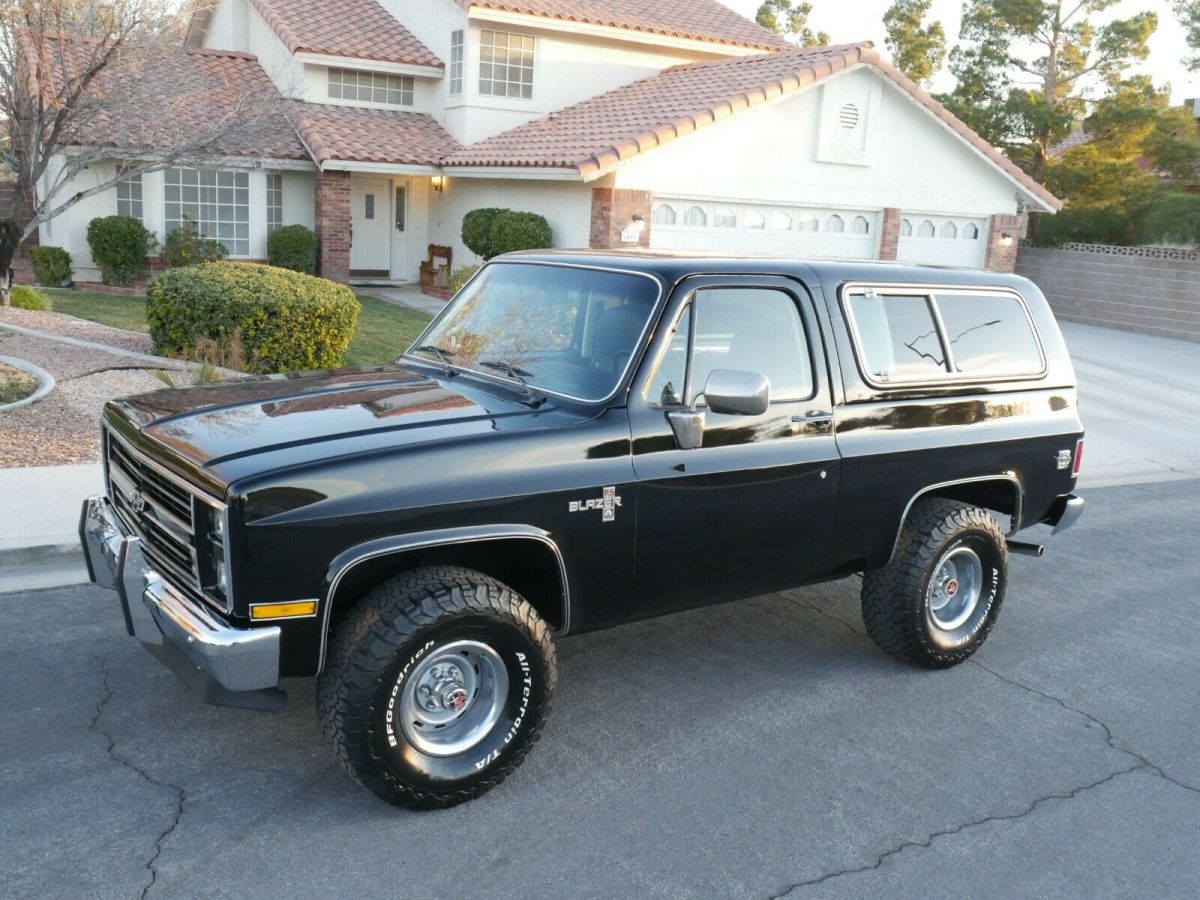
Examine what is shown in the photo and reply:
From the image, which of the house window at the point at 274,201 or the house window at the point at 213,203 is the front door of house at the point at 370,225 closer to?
the house window at the point at 274,201

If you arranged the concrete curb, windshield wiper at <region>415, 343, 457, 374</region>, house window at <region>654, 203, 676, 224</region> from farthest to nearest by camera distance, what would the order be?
house window at <region>654, 203, 676, 224</region> → the concrete curb → windshield wiper at <region>415, 343, 457, 374</region>

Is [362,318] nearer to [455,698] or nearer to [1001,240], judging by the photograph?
[1001,240]

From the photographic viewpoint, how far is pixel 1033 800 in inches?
180

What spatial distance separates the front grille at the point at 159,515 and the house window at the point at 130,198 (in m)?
17.9

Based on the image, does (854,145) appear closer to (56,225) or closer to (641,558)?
(56,225)

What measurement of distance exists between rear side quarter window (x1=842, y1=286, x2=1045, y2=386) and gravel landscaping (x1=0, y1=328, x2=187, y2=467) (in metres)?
6.17

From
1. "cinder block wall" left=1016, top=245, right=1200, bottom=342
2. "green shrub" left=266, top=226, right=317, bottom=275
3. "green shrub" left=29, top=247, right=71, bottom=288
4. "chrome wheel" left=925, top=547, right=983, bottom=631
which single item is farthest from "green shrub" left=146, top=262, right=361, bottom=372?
Result: "cinder block wall" left=1016, top=245, right=1200, bottom=342

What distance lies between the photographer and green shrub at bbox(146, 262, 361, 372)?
11.8m

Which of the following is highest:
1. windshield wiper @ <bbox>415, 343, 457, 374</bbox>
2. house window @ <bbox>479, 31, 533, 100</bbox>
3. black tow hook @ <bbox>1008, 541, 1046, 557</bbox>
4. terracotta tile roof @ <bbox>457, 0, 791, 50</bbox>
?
terracotta tile roof @ <bbox>457, 0, 791, 50</bbox>

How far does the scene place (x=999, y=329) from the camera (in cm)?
609

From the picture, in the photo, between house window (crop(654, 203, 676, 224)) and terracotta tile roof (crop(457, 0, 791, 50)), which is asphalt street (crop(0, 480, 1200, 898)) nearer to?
house window (crop(654, 203, 676, 224))

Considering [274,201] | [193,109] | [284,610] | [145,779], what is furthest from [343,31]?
[284,610]

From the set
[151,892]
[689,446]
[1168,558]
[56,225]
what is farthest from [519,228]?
[151,892]

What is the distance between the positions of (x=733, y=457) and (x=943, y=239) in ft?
63.5
